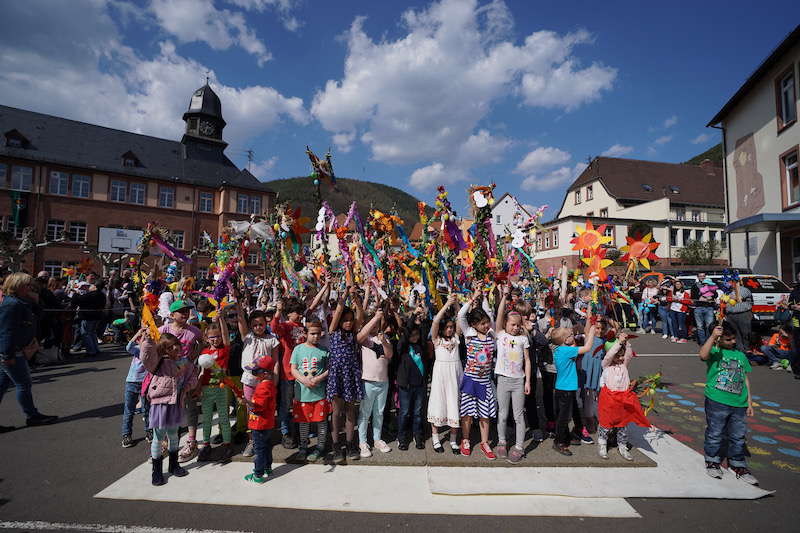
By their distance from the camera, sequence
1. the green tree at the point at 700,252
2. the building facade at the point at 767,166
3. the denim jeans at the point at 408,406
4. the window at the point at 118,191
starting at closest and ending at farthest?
the denim jeans at the point at 408,406 → the building facade at the point at 767,166 → the green tree at the point at 700,252 → the window at the point at 118,191

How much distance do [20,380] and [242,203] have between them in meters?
Answer: 36.9

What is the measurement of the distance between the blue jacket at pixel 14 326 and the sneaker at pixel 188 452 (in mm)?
2842

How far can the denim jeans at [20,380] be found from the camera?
5.12m

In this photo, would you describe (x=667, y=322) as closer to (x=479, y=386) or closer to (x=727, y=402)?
(x=727, y=402)

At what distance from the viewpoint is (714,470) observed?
407cm

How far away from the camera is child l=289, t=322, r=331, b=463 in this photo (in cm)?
434

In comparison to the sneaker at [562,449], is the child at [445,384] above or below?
above

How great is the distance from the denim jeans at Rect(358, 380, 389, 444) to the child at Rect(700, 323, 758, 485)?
3523 mm

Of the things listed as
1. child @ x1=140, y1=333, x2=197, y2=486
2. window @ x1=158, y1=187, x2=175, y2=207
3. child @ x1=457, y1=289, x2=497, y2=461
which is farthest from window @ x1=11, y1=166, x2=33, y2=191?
child @ x1=457, y1=289, x2=497, y2=461

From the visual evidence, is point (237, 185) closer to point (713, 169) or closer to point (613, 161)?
point (613, 161)

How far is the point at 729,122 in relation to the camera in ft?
60.5

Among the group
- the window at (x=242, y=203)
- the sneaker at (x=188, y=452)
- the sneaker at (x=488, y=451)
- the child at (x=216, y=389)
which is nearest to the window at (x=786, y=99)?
the sneaker at (x=488, y=451)

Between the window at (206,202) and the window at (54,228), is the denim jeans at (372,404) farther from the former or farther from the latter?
the window at (206,202)

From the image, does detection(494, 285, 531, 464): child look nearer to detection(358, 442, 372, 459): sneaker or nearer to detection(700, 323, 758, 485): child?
detection(358, 442, 372, 459): sneaker
